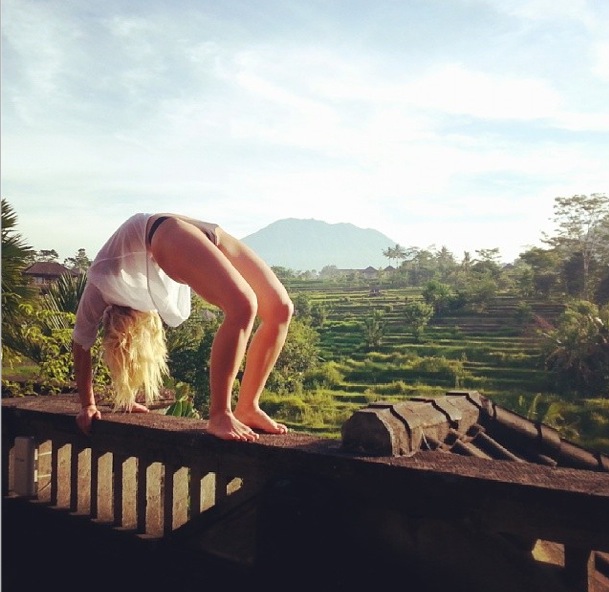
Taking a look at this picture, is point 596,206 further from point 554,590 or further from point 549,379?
point 554,590

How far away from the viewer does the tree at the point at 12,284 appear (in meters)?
4.97

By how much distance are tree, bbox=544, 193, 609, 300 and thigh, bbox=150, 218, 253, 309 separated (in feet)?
126

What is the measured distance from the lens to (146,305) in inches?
72.4

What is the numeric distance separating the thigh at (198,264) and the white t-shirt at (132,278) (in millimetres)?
80

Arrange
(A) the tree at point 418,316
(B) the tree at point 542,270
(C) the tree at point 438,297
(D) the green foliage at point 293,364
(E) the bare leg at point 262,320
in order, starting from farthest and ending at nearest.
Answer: (C) the tree at point 438,297, (A) the tree at point 418,316, (B) the tree at point 542,270, (D) the green foliage at point 293,364, (E) the bare leg at point 262,320

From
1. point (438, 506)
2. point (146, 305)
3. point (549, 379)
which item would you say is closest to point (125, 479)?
point (146, 305)

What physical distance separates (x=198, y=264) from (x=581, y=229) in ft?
140

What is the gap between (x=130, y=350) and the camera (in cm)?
181

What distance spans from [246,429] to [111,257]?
59cm

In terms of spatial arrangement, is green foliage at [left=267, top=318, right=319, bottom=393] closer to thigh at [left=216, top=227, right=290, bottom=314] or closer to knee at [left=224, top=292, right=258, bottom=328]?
thigh at [left=216, top=227, right=290, bottom=314]

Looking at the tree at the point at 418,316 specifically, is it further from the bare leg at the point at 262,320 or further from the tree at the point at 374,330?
the bare leg at the point at 262,320

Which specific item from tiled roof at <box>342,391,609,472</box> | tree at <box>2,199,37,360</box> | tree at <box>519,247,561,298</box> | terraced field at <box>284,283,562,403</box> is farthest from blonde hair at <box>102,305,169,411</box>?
tree at <box>519,247,561,298</box>

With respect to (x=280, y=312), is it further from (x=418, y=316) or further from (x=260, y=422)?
(x=418, y=316)

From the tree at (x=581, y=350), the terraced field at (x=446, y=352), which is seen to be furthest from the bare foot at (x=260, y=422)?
the terraced field at (x=446, y=352)
